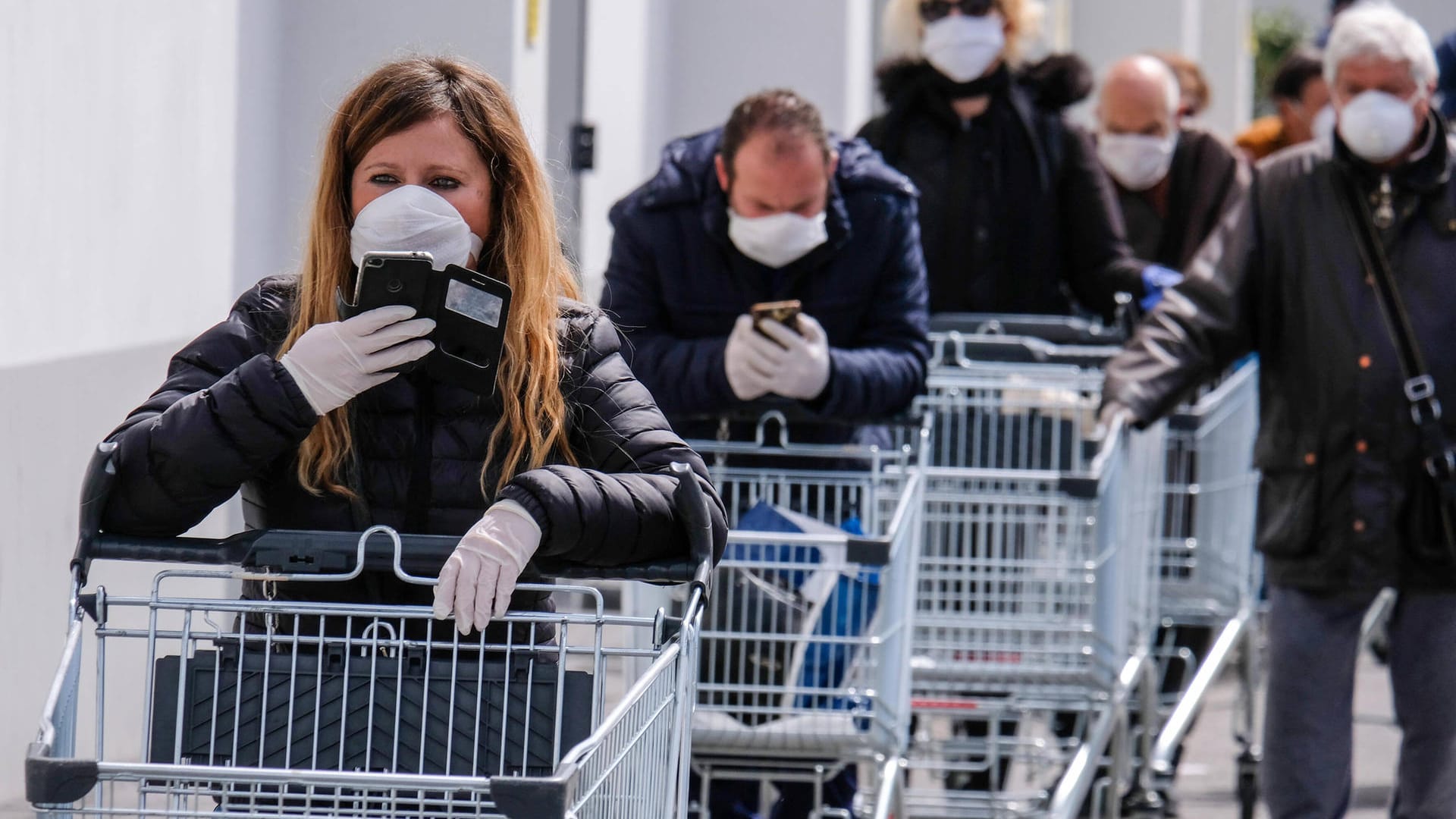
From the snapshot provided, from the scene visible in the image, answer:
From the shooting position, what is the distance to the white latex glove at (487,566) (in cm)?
213

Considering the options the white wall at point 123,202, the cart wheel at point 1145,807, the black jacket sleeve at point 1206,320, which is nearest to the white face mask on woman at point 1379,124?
the black jacket sleeve at point 1206,320

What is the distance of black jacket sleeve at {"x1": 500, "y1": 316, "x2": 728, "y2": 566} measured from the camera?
227cm

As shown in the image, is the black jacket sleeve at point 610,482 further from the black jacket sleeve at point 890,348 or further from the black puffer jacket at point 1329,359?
the black puffer jacket at point 1329,359

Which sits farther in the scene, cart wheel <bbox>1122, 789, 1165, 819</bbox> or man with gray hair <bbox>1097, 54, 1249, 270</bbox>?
man with gray hair <bbox>1097, 54, 1249, 270</bbox>

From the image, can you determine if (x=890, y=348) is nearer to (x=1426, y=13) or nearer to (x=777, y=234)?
(x=777, y=234)

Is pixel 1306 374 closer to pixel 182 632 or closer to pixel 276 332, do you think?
pixel 276 332

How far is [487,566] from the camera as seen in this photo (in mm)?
2148

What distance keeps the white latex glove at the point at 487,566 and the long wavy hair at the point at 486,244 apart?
29 cm

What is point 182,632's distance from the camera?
2.18 m

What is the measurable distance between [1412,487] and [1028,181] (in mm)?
1543

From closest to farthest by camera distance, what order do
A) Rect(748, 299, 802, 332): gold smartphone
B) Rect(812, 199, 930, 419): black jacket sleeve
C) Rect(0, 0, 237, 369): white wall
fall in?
Rect(0, 0, 237, 369): white wall < Rect(748, 299, 802, 332): gold smartphone < Rect(812, 199, 930, 419): black jacket sleeve

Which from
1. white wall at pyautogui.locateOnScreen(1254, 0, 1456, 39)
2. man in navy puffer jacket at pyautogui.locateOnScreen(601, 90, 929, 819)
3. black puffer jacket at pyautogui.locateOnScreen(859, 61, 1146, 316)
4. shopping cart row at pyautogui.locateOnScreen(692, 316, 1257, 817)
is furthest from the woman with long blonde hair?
white wall at pyautogui.locateOnScreen(1254, 0, 1456, 39)

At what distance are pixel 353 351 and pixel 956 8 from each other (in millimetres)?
3537

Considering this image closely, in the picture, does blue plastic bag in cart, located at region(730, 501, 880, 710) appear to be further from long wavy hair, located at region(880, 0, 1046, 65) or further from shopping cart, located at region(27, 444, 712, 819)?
long wavy hair, located at region(880, 0, 1046, 65)
